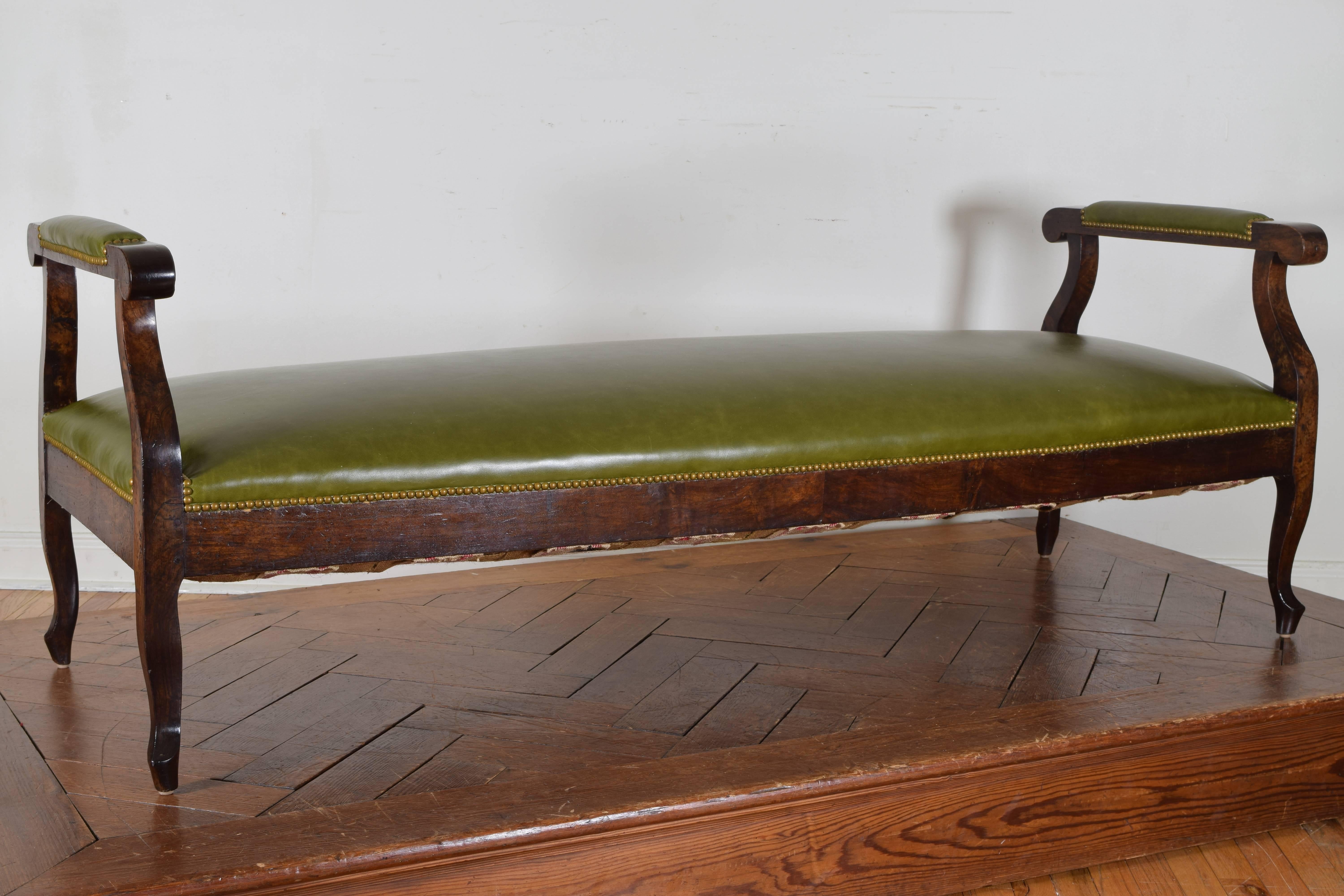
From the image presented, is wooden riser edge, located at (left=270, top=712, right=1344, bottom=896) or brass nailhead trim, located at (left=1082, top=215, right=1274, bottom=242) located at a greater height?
brass nailhead trim, located at (left=1082, top=215, right=1274, bottom=242)

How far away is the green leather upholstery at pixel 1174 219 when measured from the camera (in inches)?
79.8

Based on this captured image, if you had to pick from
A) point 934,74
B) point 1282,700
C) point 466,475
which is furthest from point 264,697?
point 934,74

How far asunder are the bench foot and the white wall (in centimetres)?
59

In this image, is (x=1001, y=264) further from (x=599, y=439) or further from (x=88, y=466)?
(x=88, y=466)

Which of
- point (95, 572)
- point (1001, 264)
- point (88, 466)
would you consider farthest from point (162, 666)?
point (1001, 264)

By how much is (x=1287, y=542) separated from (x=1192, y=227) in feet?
1.92

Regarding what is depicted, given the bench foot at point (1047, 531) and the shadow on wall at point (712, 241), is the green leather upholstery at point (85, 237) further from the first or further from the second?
the bench foot at point (1047, 531)

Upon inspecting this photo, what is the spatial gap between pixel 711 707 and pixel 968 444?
0.56 m

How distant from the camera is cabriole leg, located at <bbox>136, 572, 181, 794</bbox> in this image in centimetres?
138

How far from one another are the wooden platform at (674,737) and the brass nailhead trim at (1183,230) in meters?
0.71

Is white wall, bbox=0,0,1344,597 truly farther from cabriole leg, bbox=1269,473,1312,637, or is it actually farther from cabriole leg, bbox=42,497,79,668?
cabriole leg, bbox=1269,473,1312,637

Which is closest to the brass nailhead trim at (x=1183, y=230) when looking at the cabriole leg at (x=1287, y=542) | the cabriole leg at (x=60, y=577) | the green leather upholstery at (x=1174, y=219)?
the green leather upholstery at (x=1174, y=219)

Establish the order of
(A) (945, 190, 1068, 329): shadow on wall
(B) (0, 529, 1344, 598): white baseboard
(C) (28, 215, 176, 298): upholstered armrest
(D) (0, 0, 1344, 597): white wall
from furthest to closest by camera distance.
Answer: (A) (945, 190, 1068, 329): shadow on wall < (B) (0, 529, 1344, 598): white baseboard < (D) (0, 0, 1344, 597): white wall < (C) (28, 215, 176, 298): upholstered armrest

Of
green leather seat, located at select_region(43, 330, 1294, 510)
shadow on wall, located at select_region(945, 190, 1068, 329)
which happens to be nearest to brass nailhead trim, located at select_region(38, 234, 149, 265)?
green leather seat, located at select_region(43, 330, 1294, 510)
